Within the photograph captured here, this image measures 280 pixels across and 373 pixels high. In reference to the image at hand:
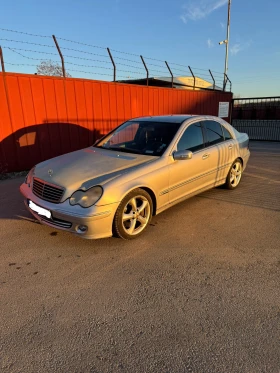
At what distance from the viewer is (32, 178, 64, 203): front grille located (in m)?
3.20

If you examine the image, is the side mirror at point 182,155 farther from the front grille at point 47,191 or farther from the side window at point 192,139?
the front grille at point 47,191

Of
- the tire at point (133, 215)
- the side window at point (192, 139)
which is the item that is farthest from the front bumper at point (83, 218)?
the side window at point (192, 139)

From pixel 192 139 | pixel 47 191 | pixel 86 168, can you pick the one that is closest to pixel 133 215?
pixel 86 168

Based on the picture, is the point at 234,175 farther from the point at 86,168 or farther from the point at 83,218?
the point at 83,218

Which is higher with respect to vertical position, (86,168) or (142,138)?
(142,138)

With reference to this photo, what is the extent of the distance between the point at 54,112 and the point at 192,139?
4844 mm

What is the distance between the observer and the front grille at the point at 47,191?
3.20 meters

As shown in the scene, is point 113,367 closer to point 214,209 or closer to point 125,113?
point 214,209

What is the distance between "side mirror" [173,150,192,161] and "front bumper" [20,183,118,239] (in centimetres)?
126

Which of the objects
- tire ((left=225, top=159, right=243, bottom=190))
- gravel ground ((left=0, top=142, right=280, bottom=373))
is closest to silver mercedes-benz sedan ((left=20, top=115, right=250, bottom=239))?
tire ((left=225, top=159, right=243, bottom=190))

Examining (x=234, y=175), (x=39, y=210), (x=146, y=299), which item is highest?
(x=39, y=210)

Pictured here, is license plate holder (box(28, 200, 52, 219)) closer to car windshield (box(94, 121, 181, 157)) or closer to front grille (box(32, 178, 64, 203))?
front grille (box(32, 178, 64, 203))

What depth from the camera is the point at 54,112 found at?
25.1 feet

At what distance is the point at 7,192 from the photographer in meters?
5.60
